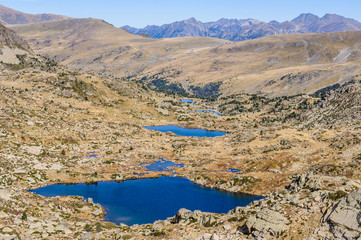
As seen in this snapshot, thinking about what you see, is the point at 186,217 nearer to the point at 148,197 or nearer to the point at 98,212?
the point at 98,212

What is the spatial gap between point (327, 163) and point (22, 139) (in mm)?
86633

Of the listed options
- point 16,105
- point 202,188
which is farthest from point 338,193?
point 16,105

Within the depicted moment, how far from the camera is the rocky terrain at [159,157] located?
39781 millimetres

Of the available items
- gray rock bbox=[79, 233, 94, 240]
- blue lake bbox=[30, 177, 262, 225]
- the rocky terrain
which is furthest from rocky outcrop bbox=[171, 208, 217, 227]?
blue lake bbox=[30, 177, 262, 225]

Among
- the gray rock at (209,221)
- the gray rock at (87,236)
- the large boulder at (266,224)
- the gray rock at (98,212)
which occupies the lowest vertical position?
the gray rock at (98,212)

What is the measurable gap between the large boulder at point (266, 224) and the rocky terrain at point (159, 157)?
0.12m

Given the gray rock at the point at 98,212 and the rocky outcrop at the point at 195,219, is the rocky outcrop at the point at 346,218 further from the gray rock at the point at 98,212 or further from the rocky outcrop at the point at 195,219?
the gray rock at the point at 98,212

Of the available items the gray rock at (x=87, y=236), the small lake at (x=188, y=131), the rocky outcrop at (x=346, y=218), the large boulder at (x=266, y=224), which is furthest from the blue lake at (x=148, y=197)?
the small lake at (x=188, y=131)

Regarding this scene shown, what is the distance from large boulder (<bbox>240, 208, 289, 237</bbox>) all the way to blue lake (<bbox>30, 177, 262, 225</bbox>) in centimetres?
3108

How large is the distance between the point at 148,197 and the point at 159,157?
33947 mm

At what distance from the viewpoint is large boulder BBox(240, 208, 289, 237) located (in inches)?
1416

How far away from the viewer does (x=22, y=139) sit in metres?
96.3

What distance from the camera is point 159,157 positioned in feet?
365


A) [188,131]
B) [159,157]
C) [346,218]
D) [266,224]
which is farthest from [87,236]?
[188,131]
